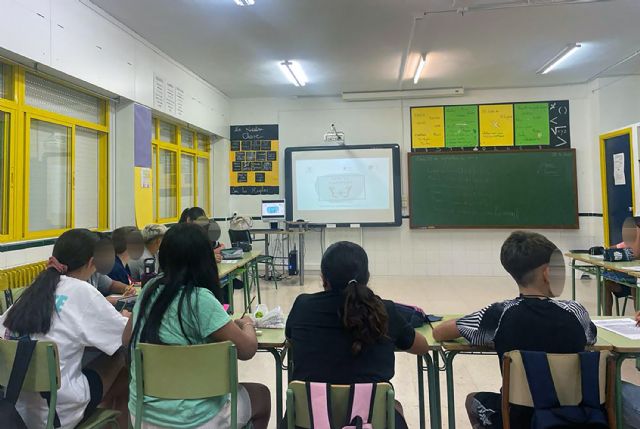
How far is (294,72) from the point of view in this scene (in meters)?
5.54

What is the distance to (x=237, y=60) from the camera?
511cm

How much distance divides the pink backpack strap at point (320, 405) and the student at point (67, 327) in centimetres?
77

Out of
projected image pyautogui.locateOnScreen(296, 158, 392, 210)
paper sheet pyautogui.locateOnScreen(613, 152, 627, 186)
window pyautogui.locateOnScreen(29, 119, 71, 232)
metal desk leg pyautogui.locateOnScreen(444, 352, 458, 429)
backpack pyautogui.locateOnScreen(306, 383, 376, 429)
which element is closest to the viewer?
backpack pyautogui.locateOnScreen(306, 383, 376, 429)

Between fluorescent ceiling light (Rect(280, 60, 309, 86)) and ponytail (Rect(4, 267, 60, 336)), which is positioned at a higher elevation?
fluorescent ceiling light (Rect(280, 60, 309, 86))

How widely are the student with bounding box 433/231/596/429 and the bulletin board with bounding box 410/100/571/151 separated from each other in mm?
5263

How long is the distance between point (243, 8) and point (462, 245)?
483 centimetres

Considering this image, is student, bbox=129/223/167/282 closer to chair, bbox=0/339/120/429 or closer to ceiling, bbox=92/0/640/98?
chair, bbox=0/339/120/429

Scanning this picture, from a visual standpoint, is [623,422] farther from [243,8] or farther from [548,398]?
[243,8]

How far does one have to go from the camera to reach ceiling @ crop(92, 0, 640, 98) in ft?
12.4

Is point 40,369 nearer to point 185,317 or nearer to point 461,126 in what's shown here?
point 185,317

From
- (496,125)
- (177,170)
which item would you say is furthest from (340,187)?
(496,125)

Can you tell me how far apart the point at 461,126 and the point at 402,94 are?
109 cm

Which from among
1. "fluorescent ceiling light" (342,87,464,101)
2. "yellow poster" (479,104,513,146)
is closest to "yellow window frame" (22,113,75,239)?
"fluorescent ceiling light" (342,87,464,101)

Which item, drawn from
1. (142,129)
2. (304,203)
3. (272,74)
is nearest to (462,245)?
(304,203)
